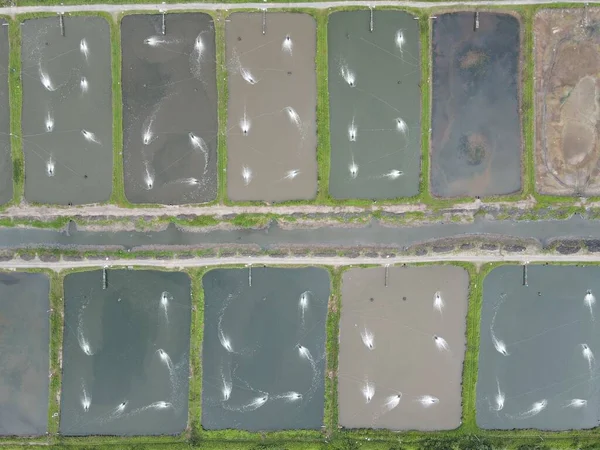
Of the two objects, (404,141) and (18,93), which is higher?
(18,93)

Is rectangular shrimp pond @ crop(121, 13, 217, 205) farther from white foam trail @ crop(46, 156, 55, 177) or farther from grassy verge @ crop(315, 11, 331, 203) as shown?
grassy verge @ crop(315, 11, 331, 203)

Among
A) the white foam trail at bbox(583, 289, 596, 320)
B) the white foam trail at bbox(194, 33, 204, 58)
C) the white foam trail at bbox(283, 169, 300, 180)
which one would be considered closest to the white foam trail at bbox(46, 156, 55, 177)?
the white foam trail at bbox(194, 33, 204, 58)

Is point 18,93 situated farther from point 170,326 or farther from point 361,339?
point 361,339

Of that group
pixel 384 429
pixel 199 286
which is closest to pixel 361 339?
pixel 384 429

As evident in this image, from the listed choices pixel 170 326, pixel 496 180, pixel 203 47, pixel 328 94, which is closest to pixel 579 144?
pixel 496 180

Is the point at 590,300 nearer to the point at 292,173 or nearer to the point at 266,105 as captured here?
the point at 292,173

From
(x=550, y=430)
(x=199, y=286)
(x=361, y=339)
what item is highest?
(x=199, y=286)

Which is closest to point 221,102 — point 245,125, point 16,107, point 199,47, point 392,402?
point 245,125
